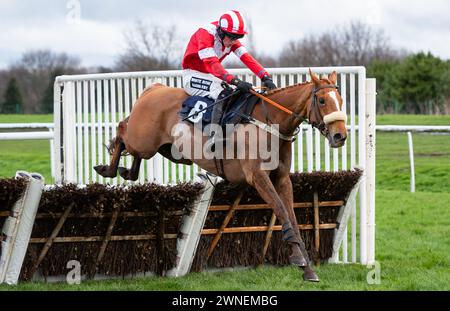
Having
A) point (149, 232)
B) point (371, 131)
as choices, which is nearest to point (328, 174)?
point (371, 131)

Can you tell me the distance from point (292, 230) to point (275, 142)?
0.72m

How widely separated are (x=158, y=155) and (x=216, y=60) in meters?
1.60

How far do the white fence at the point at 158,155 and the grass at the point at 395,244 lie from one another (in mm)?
553

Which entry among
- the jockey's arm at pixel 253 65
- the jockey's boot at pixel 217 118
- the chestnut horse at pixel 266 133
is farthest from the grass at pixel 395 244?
the jockey's arm at pixel 253 65

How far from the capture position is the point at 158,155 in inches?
334

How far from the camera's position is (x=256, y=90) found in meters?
7.36

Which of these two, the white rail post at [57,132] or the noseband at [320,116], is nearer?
the noseband at [320,116]

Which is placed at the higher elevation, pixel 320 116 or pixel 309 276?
pixel 320 116

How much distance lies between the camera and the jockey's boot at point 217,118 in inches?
281
